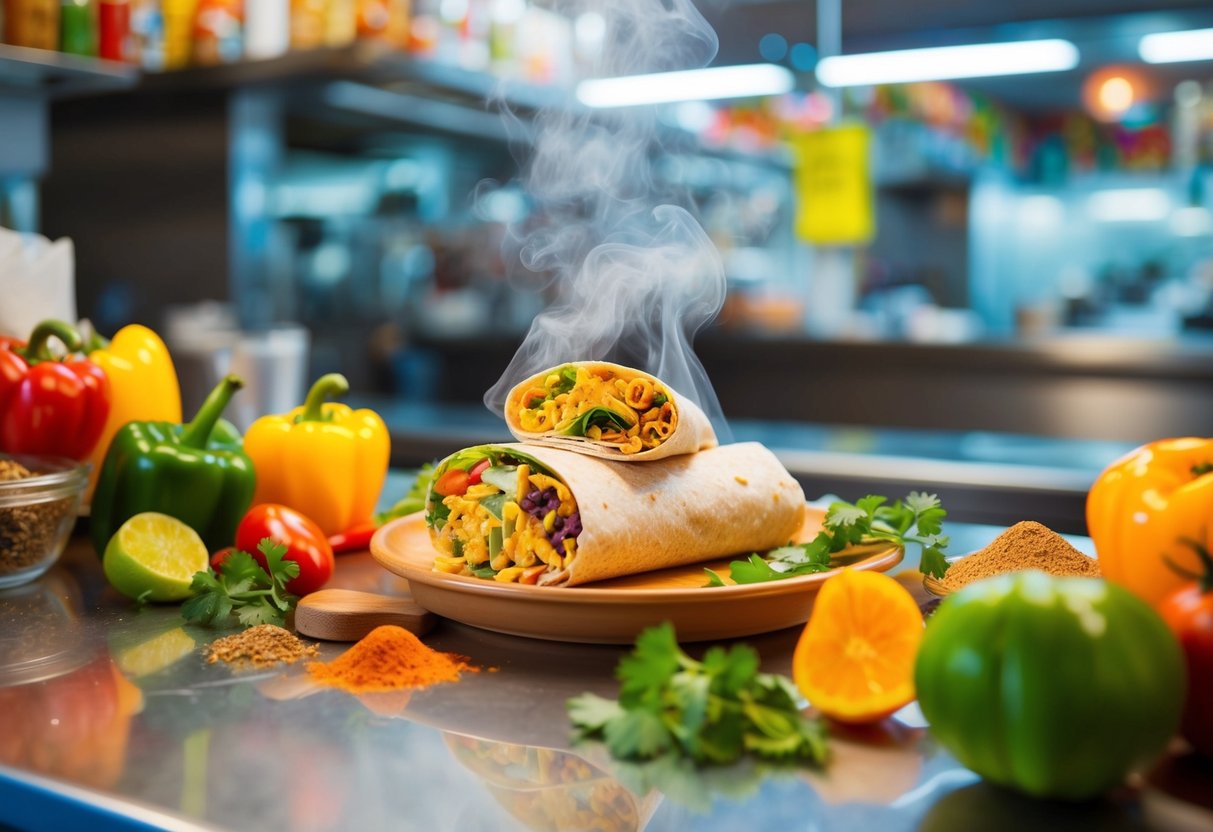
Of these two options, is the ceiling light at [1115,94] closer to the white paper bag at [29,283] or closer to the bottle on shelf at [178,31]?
the bottle on shelf at [178,31]

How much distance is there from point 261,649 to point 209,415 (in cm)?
52

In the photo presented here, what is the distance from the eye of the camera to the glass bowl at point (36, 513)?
1.44 meters

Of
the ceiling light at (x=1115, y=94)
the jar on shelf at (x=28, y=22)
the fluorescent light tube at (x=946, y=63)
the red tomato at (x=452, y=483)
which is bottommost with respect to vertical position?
the red tomato at (x=452, y=483)

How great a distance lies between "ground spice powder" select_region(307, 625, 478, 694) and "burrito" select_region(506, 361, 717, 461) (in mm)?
324

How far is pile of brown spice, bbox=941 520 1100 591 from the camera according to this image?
1279 mm

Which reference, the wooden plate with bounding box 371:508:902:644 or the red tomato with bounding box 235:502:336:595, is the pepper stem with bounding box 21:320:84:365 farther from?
the wooden plate with bounding box 371:508:902:644

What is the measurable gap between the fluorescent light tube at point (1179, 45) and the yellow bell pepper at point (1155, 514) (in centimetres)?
377

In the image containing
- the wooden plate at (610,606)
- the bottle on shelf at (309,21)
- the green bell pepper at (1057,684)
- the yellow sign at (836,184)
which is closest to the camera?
the green bell pepper at (1057,684)

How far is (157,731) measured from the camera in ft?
3.35

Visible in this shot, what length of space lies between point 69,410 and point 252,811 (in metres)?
0.98

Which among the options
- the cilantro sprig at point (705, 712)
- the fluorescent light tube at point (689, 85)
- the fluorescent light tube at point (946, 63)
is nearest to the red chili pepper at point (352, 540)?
the cilantro sprig at point (705, 712)

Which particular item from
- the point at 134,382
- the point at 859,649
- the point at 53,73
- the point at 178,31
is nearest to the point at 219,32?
the point at 178,31

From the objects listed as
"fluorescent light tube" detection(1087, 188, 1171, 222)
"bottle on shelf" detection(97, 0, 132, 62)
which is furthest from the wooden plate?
"fluorescent light tube" detection(1087, 188, 1171, 222)

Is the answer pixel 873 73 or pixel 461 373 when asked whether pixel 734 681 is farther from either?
pixel 461 373
